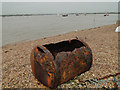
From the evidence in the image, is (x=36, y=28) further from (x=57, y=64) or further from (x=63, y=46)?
(x=57, y=64)

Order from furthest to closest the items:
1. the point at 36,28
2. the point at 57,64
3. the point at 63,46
Result: the point at 36,28, the point at 63,46, the point at 57,64

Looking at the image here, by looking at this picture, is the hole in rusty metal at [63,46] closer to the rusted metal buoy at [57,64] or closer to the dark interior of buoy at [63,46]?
the dark interior of buoy at [63,46]

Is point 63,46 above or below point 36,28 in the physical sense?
below

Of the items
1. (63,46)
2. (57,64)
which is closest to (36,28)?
(63,46)

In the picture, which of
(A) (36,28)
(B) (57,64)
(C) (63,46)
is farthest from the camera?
(A) (36,28)

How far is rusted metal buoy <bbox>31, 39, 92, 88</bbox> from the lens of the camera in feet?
9.76

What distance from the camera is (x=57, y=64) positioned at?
301cm

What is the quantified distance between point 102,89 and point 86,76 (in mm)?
713

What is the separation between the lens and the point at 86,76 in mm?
3930

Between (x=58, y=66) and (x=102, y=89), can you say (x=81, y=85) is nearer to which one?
(x=102, y=89)

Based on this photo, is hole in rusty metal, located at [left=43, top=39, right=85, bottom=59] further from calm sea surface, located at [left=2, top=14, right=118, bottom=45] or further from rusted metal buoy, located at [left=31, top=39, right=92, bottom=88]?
calm sea surface, located at [left=2, top=14, right=118, bottom=45]

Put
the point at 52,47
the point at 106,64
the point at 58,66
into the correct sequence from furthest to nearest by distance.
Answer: the point at 106,64 → the point at 52,47 → the point at 58,66

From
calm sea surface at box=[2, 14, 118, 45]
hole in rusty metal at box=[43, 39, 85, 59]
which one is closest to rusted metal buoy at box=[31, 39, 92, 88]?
hole in rusty metal at box=[43, 39, 85, 59]

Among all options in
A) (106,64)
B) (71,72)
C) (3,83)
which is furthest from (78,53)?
(3,83)
